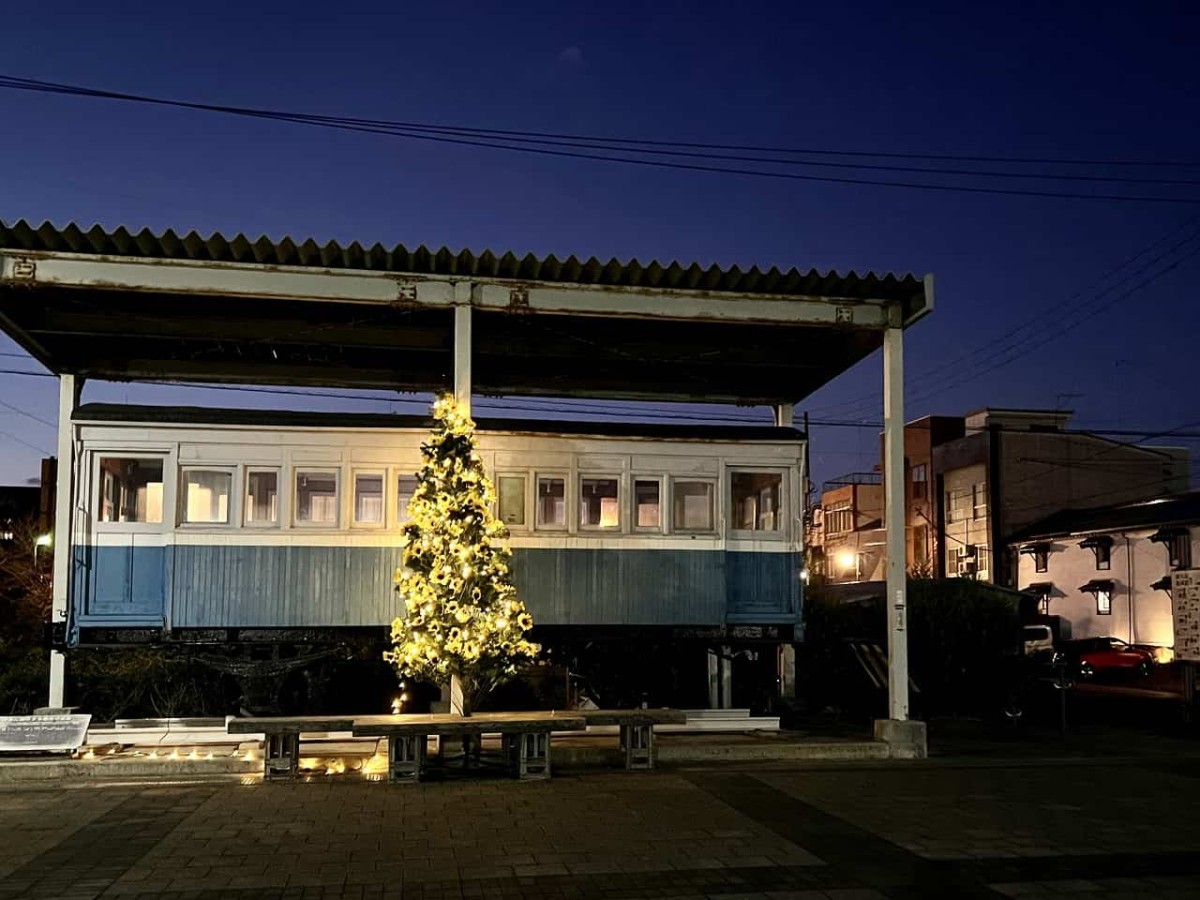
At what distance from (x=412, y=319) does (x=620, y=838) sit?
24.4 ft

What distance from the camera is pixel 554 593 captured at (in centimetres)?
1373

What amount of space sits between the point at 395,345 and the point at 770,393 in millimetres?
5525

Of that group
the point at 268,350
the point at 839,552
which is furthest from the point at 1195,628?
the point at 839,552

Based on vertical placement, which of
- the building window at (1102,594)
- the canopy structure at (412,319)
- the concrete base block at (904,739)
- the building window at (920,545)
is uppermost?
the canopy structure at (412,319)

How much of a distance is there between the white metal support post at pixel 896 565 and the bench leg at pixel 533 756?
4.14m

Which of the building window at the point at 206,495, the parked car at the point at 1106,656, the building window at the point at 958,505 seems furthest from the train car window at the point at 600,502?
the building window at the point at 958,505

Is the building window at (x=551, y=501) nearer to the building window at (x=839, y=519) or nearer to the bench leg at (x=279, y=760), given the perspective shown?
the bench leg at (x=279, y=760)

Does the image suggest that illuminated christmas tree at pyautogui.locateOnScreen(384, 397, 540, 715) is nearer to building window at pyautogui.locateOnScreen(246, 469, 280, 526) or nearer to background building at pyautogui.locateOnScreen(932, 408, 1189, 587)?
building window at pyautogui.locateOnScreen(246, 469, 280, 526)

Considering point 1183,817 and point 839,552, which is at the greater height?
point 839,552

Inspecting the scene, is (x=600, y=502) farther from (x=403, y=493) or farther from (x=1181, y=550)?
(x=1181, y=550)

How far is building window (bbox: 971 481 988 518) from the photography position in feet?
145

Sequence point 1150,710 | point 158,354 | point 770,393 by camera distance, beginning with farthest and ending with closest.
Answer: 1. point 1150,710
2. point 770,393
3. point 158,354

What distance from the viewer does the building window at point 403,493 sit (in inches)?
530

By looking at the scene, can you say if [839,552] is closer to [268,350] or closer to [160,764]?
[268,350]
